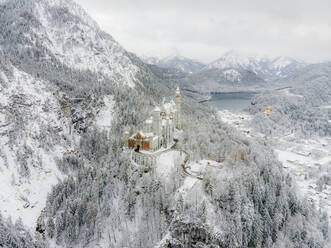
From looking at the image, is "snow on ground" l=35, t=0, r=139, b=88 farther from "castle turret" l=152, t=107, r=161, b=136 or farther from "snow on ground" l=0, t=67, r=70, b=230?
"castle turret" l=152, t=107, r=161, b=136

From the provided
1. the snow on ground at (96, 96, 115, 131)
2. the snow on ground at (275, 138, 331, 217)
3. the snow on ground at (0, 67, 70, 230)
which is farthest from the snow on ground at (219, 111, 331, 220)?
the snow on ground at (0, 67, 70, 230)

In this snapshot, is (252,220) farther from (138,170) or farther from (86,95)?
(86,95)

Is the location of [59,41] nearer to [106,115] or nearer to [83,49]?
[83,49]

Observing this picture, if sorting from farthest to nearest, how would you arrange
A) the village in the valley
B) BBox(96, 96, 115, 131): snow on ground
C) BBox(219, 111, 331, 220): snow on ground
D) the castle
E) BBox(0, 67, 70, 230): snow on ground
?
BBox(96, 96, 115, 131): snow on ground → BBox(219, 111, 331, 220): snow on ground → the castle → the village in the valley → BBox(0, 67, 70, 230): snow on ground

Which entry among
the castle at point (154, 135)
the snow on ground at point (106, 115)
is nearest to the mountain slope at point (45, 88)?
the snow on ground at point (106, 115)

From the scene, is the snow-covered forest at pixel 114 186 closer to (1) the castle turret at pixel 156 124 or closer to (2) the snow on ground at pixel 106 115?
(2) the snow on ground at pixel 106 115

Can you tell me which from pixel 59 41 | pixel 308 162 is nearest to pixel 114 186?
pixel 308 162

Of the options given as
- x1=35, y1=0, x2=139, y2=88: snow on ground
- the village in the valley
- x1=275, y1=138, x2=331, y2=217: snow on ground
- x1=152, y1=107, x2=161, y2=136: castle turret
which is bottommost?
x1=275, y1=138, x2=331, y2=217: snow on ground
